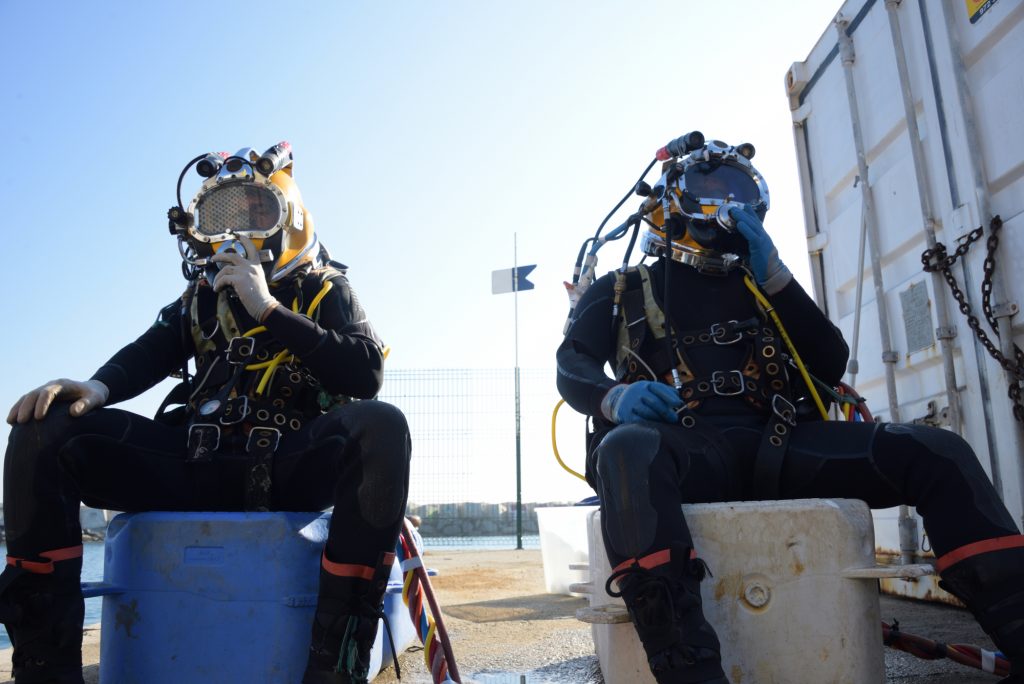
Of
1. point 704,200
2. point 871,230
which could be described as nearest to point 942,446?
point 704,200

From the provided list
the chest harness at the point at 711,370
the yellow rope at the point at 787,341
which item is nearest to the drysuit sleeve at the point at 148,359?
the chest harness at the point at 711,370

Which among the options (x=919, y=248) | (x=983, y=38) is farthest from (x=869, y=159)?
(x=983, y=38)

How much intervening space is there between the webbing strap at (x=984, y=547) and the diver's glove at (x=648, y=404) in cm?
63

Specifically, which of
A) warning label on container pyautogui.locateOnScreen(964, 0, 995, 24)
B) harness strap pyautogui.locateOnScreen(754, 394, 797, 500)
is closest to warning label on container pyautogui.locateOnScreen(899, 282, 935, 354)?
warning label on container pyautogui.locateOnScreen(964, 0, 995, 24)

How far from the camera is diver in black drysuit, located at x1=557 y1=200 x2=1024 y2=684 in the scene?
5.20 feet

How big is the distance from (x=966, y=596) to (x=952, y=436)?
365 millimetres

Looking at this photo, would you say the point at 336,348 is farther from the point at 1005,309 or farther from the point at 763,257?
the point at 1005,309

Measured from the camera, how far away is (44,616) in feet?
5.83

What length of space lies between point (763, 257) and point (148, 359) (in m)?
1.76

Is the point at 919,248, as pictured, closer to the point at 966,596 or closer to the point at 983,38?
the point at 983,38

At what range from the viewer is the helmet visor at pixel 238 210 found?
Result: 8.12 ft

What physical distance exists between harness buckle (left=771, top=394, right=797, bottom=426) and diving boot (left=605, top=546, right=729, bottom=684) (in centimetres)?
56

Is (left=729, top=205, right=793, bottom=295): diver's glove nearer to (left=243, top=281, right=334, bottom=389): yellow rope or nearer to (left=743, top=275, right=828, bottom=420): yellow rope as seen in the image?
(left=743, top=275, right=828, bottom=420): yellow rope

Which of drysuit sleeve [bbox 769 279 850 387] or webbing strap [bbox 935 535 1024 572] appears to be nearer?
webbing strap [bbox 935 535 1024 572]
